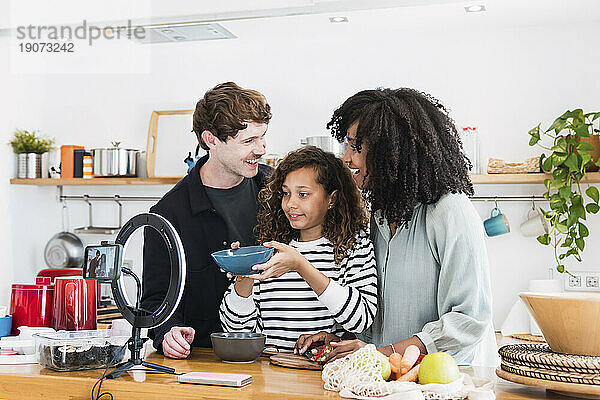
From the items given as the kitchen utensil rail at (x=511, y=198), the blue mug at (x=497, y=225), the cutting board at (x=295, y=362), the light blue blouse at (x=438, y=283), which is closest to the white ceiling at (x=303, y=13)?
the kitchen utensil rail at (x=511, y=198)

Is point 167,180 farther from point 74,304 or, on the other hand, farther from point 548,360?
point 548,360

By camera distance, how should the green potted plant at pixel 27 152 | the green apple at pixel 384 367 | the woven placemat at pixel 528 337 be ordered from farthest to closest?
1. the green potted plant at pixel 27 152
2. the woven placemat at pixel 528 337
3. the green apple at pixel 384 367

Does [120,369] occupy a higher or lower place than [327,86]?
lower

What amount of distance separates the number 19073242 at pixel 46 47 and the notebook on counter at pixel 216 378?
3.08 metres

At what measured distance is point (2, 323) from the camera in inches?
80.0

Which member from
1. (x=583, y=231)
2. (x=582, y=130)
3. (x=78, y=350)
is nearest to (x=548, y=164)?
(x=582, y=130)

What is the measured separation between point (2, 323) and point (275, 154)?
5.99ft

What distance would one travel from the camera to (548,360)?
1.26 metres

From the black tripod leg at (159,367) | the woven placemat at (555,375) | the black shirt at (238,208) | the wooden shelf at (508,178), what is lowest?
the black tripod leg at (159,367)

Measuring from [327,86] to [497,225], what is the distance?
3.77 feet

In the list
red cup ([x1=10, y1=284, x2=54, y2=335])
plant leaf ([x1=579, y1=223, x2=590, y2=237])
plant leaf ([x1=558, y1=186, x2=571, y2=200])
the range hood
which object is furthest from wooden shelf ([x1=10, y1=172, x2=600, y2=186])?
red cup ([x1=10, y1=284, x2=54, y2=335])

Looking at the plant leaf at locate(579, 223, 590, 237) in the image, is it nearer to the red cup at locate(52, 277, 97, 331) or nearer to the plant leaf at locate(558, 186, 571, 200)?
the plant leaf at locate(558, 186, 571, 200)

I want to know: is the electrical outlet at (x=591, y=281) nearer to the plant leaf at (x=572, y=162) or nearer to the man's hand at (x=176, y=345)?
the plant leaf at (x=572, y=162)

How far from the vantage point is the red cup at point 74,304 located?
181 centimetres
